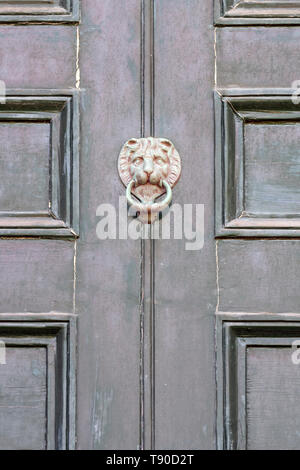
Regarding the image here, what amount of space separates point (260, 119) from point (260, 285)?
0.89 ft

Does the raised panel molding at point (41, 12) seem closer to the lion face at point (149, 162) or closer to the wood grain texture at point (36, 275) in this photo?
the lion face at point (149, 162)

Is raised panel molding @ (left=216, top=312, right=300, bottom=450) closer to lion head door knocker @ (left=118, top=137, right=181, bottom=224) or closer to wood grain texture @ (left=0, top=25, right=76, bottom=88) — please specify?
lion head door knocker @ (left=118, top=137, right=181, bottom=224)

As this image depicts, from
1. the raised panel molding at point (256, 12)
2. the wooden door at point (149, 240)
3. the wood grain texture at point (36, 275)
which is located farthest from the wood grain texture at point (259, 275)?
the raised panel molding at point (256, 12)

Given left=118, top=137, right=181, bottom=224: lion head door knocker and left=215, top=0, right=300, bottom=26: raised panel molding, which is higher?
left=215, top=0, right=300, bottom=26: raised panel molding

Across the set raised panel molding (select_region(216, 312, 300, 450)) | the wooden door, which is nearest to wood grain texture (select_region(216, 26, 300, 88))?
the wooden door

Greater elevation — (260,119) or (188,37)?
(188,37)

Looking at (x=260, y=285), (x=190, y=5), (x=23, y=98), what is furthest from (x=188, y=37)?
(x=260, y=285)

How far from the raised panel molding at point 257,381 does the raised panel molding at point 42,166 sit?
307 mm

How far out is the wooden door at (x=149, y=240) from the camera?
1.51 meters

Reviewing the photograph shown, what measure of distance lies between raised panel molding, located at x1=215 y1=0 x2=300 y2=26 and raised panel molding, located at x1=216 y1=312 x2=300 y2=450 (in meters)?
0.48

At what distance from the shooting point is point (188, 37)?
1.60 metres

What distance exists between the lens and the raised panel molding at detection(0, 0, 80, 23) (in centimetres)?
160

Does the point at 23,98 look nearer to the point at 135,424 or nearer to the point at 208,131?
the point at 208,131

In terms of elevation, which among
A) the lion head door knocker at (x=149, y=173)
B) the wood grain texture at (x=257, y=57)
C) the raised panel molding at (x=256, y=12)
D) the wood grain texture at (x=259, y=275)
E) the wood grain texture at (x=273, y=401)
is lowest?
the wood grain texture at (x=273, y=401)
